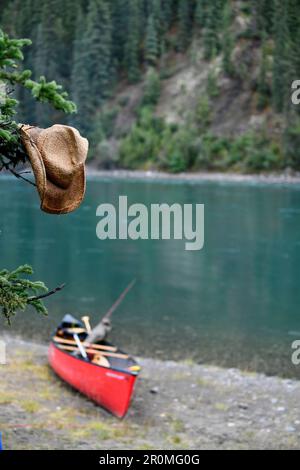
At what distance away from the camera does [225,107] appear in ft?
382

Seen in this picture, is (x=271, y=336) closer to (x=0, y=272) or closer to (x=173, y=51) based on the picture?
(x=0, y=272)

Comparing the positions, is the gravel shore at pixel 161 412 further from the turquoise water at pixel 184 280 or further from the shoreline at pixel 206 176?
the shoreline at pixel 206 176

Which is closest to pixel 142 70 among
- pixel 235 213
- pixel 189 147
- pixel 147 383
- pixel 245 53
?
pixel 245 53

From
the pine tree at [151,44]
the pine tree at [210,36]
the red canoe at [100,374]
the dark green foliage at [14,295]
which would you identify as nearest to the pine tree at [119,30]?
the pine tree at [151,44]

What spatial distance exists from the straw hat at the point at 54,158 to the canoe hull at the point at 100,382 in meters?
9.41

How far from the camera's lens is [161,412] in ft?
47.2

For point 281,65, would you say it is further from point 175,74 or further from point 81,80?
point 81,80

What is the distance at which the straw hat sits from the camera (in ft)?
14.9

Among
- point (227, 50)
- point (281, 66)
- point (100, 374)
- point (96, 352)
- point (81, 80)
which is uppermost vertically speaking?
point (227, 50)

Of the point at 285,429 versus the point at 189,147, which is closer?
the point at 285,429

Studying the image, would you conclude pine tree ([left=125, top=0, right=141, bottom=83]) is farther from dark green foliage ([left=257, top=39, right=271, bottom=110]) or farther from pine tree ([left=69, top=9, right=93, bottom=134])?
dark green foliage ([left=257, top=39, right=271, bottom=110])

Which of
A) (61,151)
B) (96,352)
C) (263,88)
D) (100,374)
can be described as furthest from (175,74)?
(61,151)

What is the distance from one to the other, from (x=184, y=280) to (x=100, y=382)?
59.2 feet

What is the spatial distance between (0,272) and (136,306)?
2136cm
